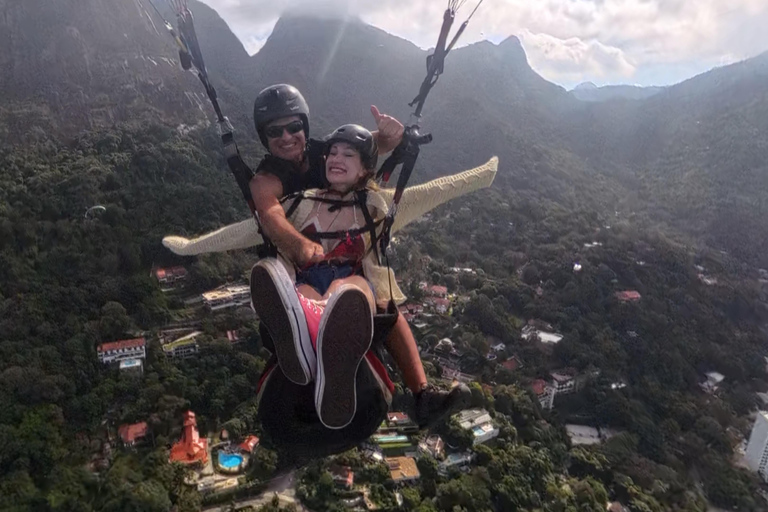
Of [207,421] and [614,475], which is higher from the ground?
[614,475]

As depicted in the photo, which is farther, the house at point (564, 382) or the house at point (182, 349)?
the house at point (564, 382)

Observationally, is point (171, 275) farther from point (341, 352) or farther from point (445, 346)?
point (341, 352)

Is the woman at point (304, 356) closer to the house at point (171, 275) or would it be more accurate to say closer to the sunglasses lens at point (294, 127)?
the sunglasses lens at point (294, 127)

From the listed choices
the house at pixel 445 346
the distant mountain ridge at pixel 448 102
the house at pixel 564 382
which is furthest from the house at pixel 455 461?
the distant mountain ridge at pixel 448 102

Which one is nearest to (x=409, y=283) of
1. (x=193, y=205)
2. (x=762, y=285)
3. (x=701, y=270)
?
(x=193, y=205)

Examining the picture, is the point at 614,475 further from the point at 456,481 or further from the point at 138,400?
the point at 138,400

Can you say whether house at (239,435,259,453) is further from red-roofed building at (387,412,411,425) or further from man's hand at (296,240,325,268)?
man's hand at (296,240,325,268)

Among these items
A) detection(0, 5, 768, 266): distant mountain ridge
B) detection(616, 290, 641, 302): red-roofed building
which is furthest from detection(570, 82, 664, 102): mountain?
detection(616, 290, 641, 302): red-roofed building
